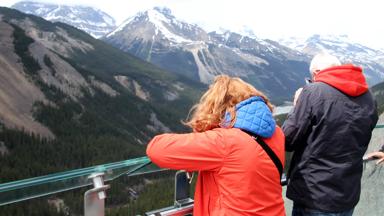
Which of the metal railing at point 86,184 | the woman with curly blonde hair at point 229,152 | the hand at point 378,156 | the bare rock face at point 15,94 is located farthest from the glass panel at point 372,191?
the bare rock face at point 15,94

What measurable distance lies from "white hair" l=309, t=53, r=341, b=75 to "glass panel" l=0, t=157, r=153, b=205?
2.46 meters

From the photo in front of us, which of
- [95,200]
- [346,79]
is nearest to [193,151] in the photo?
[95,200]

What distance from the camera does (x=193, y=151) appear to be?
14.0ft

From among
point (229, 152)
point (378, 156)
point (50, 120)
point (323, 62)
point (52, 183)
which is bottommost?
point (50, 120)

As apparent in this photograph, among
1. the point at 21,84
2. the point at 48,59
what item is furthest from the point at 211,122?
the point at 48,59

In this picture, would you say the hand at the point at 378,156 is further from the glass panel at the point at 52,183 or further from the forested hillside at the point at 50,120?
the forested hillside at the point at 50,120

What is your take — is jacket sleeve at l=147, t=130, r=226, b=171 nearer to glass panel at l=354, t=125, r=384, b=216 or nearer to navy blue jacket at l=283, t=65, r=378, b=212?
navy blue jacket at l=283, t=65, r=378, b=212

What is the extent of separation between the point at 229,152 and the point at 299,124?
1251 millimetres

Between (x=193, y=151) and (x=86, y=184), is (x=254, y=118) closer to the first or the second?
(x=193, y=151)

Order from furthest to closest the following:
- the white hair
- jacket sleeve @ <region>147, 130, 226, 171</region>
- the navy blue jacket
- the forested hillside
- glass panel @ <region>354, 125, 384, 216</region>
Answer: the forested hillside
glass panel @ <region>354, 125, 384, 216</region>
the white hair
the navy blue jacket
jacket sleeve @ <region>147, 130, 226, 171</region>

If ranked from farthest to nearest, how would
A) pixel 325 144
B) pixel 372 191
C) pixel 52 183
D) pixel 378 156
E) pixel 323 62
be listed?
pixel 372 191 → pixel 378 156 → pixel 323 62 → pixel 325 144 → pixel 52 183

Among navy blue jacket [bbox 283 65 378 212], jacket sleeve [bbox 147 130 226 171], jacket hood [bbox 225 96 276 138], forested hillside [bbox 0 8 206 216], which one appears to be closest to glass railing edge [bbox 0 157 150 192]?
jacket sleeve [bbox 147 130 226 171]

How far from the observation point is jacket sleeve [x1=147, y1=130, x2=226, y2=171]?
14.0ft

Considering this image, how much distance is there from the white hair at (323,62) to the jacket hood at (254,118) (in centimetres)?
139
